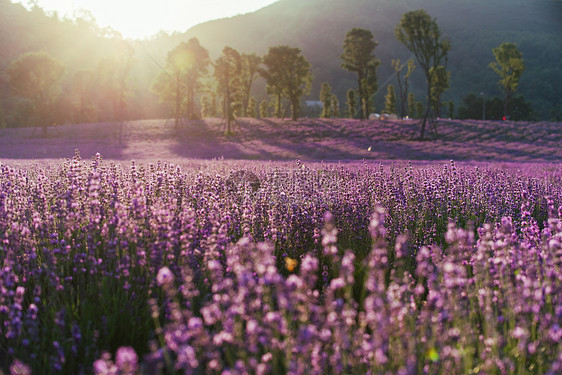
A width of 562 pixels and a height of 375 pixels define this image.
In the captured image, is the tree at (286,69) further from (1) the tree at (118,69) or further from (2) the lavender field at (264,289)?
(2) the lavender field at (264,289)

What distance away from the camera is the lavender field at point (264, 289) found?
66.1 inches

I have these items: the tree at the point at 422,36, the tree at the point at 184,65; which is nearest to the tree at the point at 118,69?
the tree at the point at 184,65

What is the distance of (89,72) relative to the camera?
71.4m

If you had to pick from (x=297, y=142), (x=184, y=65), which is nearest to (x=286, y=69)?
(x=184, y=65)

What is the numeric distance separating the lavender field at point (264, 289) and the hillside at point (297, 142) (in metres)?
17.3

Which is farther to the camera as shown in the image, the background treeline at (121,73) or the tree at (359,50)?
the background treeline at (121,73)

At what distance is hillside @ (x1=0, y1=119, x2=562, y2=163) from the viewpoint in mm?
23609

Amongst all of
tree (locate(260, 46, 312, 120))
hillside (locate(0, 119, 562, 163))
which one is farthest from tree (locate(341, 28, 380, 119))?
hillside (locate(0, 119, 562, 163))

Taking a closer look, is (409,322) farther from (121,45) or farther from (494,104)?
(494,104)

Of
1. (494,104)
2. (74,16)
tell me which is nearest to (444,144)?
(494,104)

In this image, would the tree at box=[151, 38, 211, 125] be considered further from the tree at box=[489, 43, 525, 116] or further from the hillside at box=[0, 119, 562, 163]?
the tree at box=[489, 43, 525, 116]

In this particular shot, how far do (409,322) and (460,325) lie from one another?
39 centimetres

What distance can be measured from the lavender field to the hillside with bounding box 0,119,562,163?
17283 mm

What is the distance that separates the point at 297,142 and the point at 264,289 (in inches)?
1227
